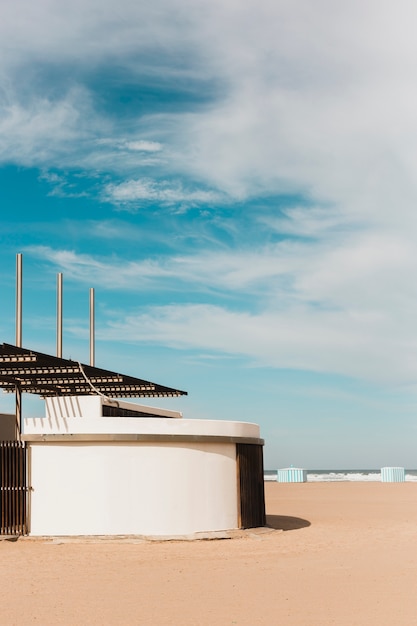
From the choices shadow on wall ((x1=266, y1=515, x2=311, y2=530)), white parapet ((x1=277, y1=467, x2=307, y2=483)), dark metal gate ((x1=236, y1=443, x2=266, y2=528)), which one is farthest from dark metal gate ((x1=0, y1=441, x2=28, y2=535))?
white parapet ((x1=277, y1=467, x2=307, y2=483))

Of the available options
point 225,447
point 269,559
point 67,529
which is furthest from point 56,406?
point 269,559

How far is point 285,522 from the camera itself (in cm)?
2598

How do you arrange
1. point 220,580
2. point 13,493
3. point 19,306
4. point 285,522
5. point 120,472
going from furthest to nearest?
point 19,306
point 285,522
point 13,493
point 120,472
point 220,580

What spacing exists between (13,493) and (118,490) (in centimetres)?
277

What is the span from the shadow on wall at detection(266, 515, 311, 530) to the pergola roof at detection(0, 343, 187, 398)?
537 cm

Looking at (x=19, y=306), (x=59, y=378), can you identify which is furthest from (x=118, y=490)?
(x=19, y=306)

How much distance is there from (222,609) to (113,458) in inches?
353

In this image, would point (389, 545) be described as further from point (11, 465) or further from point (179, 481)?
point (11, 465)

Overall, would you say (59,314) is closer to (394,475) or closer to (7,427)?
(7,427)

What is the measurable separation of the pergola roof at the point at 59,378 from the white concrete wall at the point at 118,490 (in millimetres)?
2292

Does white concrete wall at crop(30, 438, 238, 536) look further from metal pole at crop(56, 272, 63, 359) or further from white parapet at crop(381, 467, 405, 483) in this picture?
white parapet at crop(381, 467, 405, 483)

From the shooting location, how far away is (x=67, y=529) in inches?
778

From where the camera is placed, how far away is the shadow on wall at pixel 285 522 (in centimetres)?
2418

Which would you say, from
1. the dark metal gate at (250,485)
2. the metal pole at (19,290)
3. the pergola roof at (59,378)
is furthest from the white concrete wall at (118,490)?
the metal pole at (19,290)
